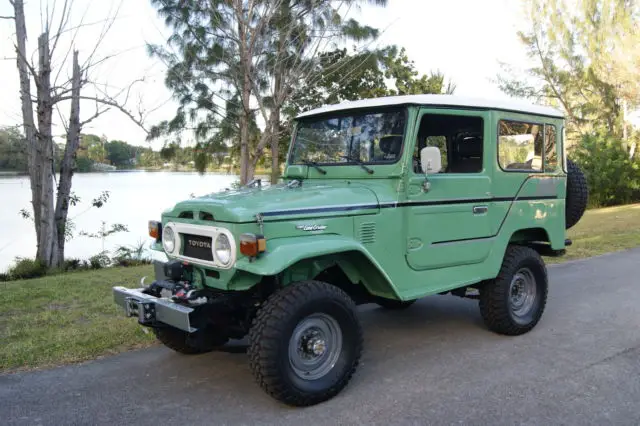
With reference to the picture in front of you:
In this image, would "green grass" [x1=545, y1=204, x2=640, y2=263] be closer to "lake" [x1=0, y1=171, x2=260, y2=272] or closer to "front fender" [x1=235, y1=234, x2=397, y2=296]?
"front fender" [x1=235, y1=234, x2=397, y2=296]

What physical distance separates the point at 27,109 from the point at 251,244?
387 inches

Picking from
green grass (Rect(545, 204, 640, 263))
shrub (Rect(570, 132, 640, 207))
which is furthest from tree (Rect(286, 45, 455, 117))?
shrub (Rect(570, 132, 640, 207))

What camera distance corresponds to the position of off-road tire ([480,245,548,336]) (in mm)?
5176

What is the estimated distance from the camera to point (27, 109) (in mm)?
11195

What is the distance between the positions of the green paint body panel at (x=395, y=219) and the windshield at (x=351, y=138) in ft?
0.35

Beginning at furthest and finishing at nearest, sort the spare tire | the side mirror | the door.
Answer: the spare tire, the door, the side mirror

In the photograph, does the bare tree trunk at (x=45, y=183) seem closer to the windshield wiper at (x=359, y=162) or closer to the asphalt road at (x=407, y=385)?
the asphalt road at (x=407, y=385)

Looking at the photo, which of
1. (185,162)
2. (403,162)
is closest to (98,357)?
(403,162)

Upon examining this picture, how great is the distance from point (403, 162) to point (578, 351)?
2.37 metres

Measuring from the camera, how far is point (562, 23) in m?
28.4

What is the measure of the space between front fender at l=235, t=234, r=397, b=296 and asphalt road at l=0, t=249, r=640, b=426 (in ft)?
2.59

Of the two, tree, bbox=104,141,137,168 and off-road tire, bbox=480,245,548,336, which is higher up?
tree, bbox=104,141,137,168

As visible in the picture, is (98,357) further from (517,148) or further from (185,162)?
(185,162)

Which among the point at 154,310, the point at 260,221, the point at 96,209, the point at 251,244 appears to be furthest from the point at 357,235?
the point at 96,209
